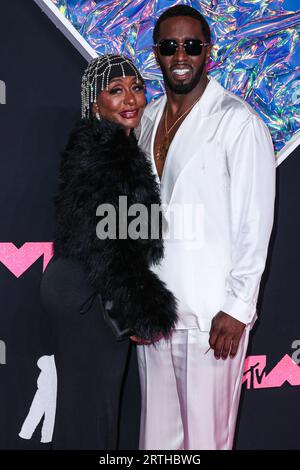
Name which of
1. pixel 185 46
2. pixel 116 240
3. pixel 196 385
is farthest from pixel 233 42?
pixel 196 385

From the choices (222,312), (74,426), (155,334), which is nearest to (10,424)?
(74,426)

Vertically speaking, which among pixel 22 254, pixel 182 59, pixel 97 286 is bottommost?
pixel 97 286

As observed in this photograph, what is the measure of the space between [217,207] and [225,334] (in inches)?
16.9

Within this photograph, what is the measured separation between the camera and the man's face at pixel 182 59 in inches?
89.0

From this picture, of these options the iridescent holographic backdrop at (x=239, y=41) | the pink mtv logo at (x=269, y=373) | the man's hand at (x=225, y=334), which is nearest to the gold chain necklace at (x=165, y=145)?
the iridescent holographic backdrop at (x=239, y=41)

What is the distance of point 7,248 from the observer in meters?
2.68

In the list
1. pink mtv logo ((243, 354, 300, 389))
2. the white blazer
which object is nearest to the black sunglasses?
the white blazer

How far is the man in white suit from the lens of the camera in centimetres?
212

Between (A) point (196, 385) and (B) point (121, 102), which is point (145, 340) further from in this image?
(B) point (121, 102)

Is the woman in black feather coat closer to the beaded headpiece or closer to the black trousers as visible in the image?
the black trousers

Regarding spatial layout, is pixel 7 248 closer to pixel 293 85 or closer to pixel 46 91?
pixel 46 91

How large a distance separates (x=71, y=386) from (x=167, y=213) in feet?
2.29

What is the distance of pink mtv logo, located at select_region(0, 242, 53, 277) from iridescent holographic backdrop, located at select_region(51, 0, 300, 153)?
80 cm

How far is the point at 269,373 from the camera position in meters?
3.01
